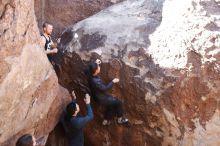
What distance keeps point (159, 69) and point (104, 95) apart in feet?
3.53

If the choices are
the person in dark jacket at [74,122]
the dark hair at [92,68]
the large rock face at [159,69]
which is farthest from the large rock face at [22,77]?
the large rock face at [159,69]

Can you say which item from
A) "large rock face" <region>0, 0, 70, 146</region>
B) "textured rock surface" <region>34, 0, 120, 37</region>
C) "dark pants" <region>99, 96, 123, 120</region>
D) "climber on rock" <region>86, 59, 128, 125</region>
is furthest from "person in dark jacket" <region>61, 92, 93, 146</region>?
"textured rock surface" <region>34, 0, 120, 37</region>

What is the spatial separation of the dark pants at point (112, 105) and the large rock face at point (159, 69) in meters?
0.15

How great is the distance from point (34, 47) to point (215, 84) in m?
2.91

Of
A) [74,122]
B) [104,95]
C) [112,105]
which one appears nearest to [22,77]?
[74,122]

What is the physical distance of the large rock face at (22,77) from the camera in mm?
4949

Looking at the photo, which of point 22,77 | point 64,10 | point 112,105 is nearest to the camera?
point 22,77

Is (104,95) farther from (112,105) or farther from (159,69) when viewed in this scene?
(159,69)

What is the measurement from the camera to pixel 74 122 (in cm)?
586

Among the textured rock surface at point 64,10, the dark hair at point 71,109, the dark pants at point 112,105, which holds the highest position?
the textured rock surface at point 64,10

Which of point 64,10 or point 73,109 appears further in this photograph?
point 64,10

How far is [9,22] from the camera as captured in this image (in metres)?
4.98

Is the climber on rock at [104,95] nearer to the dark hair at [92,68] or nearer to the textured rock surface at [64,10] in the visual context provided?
the dark hair at [92,68]

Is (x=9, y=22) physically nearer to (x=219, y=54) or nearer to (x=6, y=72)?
(x=6, y=72)
